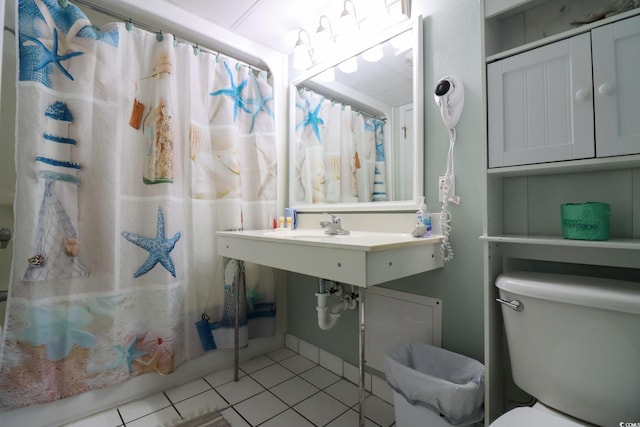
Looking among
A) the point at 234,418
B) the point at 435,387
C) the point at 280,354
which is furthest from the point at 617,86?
the point at 280,354

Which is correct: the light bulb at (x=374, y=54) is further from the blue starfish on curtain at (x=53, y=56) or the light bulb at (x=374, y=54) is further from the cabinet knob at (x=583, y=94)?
the blue starfish on curtain at (x=53, y=56)

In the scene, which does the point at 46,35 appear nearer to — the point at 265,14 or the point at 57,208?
the point at 57,208

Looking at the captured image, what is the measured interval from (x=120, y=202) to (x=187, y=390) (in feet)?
3.43

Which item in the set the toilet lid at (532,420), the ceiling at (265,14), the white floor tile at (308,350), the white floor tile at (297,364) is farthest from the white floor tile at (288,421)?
the ceiling at (265,14)

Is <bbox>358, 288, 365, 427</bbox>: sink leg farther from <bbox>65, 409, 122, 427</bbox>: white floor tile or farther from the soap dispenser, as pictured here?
<bbox>65, 409, 122, 427</bbox>: white floor tile

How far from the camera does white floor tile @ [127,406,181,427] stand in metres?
1.30

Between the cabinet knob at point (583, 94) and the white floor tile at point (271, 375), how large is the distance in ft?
5.83

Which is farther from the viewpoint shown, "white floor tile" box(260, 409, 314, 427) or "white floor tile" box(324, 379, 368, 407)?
"white floor tile" box(324, 379, 368, 407)

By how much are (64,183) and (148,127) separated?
1.48 feet

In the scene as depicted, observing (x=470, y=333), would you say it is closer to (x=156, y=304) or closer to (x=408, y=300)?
(x=408, y=300)

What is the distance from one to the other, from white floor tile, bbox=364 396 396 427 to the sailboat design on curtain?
148 cm

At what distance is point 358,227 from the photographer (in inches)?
62.4

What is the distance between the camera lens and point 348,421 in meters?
1.31

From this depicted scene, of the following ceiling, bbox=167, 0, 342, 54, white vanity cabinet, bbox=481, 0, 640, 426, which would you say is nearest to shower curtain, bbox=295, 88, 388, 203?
ceiling, bbox=167, 0, 342, 54
